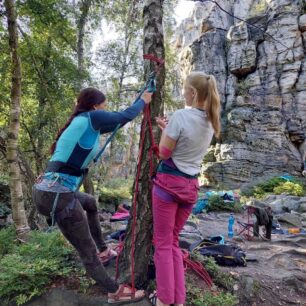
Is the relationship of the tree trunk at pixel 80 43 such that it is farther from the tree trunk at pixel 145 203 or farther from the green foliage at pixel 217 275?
the tree trunk at pixel 145 203

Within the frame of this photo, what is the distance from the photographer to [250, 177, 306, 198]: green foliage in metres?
16.3

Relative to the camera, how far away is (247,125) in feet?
66.2

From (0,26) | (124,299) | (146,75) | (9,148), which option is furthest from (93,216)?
(0,26)

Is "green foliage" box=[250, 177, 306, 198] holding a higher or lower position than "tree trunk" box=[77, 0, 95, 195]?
lower

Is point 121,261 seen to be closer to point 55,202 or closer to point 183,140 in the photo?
point 55,202

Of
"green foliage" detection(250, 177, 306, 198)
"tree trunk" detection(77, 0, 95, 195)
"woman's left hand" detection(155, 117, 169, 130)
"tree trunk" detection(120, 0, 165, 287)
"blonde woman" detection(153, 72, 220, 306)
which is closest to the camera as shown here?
"blonde woman" detection(153, 72, 220, 306)

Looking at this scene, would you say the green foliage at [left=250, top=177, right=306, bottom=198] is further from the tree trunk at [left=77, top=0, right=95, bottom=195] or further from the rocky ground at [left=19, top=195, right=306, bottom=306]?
the tree trunk at [left=77, top=0, right=95, bottom=195]

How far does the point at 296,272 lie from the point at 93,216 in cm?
363

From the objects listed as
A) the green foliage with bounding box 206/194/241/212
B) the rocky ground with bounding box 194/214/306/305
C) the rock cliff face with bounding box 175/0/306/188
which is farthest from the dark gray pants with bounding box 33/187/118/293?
the rock cliff face with bounding box 175/0/306/188

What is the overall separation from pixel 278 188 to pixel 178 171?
49.9 feet

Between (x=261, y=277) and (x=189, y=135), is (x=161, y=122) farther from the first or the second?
(x=261, y=277)

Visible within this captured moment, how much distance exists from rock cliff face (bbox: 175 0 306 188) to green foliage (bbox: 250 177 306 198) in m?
1.36

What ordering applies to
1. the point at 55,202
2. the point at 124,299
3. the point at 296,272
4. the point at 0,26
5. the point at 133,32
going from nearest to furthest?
the point at 55,202 → the point at 124,299 → the point at 296,272 → the point at 0,26 → the point at 133,32

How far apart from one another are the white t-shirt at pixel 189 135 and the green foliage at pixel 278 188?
14391mm
